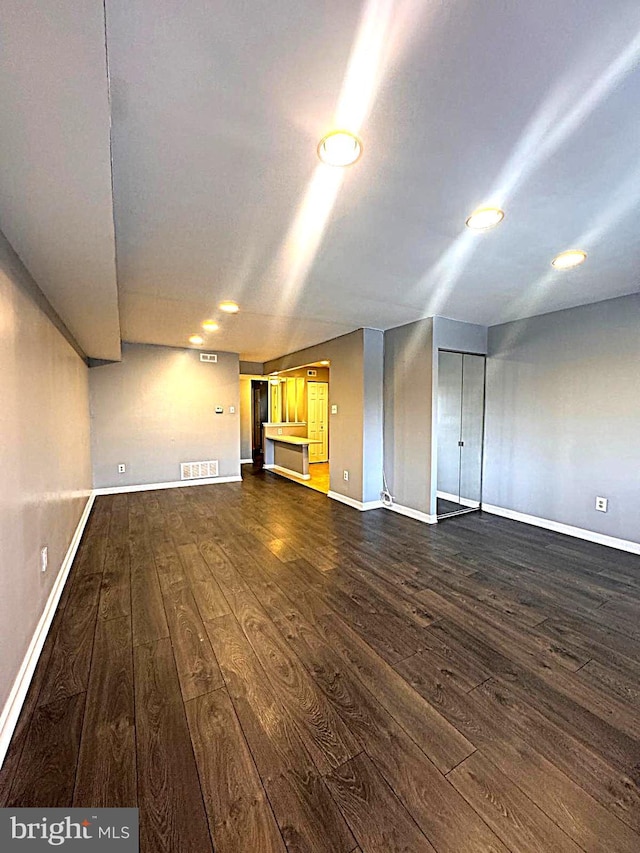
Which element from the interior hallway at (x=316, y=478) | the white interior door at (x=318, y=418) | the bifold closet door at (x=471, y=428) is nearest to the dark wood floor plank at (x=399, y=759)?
the bifold closet door at (x=471, y=428)

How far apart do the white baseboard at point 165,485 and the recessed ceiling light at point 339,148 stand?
5.55 m

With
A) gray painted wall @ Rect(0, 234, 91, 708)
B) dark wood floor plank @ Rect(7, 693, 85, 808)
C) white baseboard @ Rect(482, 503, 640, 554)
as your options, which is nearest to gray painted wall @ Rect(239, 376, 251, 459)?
gray painted wall @ Rect(0, 234, 91, 708)

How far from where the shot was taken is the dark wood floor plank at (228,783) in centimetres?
109

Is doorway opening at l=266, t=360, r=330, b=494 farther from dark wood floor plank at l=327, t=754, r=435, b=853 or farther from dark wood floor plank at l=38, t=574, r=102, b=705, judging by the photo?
dark wood floor plank at l=327, t=754, r=435, b=853

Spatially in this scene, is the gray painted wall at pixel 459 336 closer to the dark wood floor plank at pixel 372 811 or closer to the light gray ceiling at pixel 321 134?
the light gray ceiling at pixel 321 134

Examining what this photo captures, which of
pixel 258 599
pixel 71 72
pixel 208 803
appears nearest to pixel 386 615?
pixel 258 599

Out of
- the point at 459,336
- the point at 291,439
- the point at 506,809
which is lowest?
the point at 506,809

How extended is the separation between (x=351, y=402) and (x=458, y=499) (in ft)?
6.77

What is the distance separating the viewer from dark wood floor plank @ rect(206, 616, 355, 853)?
1.10 meters

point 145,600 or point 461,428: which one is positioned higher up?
point 461,428

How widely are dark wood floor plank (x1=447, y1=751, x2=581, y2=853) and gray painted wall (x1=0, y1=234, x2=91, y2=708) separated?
73.7 inches

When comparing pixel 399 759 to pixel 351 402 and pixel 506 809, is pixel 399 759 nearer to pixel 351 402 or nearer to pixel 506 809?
pixel 506 809

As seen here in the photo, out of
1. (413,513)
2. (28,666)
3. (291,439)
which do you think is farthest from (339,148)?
(291,439)

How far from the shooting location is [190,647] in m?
2.01
